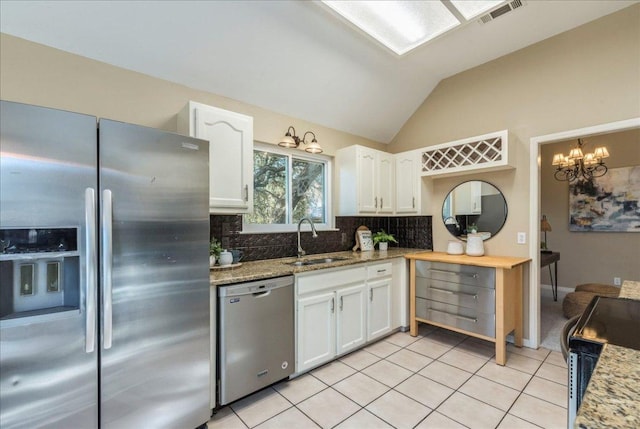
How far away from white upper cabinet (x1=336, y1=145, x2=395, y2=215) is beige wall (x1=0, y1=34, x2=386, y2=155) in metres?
1.41

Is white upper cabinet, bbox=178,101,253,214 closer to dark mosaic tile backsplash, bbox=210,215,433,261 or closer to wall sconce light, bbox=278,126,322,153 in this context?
dark mosaic tile backsplash, bbox=210,215,433,261

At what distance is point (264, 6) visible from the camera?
2.12m

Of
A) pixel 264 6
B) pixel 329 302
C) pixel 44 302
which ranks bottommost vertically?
pixel 329 302

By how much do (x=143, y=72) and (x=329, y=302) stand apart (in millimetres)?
2377

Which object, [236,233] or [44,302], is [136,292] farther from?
[236,233]

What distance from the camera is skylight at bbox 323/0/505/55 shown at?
7.02ft

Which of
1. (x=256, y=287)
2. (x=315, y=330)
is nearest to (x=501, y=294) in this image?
(x=315, y=330)

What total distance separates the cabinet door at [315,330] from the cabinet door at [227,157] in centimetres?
96

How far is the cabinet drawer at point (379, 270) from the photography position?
2.93 metres

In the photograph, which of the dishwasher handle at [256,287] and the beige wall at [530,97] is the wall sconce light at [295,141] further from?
the beige wall at [530,97]

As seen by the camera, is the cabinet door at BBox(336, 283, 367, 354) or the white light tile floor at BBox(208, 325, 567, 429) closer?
the white light tile floor at BBox(208, 325, 567, 429)

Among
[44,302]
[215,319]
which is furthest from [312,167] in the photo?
[44,302]

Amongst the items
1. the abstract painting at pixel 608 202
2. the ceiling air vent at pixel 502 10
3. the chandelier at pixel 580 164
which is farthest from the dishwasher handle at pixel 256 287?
the abstract painting at pixel 608 202

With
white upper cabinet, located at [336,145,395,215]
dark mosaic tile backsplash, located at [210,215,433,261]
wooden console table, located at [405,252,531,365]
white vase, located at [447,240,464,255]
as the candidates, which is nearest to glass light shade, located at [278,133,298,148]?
white upper cabinet, located at [336,145,395,215]
